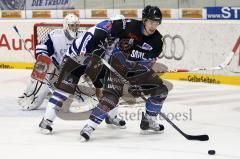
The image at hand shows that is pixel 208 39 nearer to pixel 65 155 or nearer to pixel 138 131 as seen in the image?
pixel 138 131

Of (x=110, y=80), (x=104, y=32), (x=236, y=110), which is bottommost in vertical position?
(x=236, y=110)

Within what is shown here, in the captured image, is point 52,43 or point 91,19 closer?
point 52,43

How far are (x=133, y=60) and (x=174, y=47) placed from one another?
392 cm

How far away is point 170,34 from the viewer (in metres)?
8.97

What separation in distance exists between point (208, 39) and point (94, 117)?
4.16 metres

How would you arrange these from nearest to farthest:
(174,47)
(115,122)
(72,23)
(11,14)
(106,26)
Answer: (106,26) < (115,122) < (72,23) < (174,47) < (11,14)

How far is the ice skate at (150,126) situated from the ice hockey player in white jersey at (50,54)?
56.3 inches

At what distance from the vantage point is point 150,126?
5.16 meters

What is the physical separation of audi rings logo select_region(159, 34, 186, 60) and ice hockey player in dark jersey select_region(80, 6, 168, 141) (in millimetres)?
3674

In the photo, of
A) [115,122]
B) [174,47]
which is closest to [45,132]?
[115,122]

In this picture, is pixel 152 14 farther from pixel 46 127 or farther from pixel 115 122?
pixel 46 127

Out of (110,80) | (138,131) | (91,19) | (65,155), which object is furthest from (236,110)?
(91,19)

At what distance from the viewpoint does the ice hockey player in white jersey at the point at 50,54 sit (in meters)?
6.25

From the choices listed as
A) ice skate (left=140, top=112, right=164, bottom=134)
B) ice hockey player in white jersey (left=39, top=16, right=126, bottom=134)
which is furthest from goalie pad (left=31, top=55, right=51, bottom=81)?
ice skate (left=140, top=112, right=164, bottom=134)
